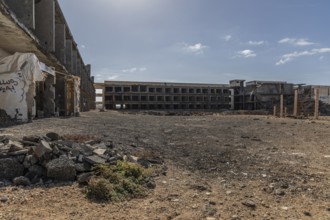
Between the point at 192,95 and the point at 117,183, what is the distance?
51491mm

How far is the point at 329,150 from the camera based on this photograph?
29.4 ft

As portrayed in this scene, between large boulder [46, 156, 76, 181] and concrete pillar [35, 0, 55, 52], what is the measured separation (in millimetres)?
14014

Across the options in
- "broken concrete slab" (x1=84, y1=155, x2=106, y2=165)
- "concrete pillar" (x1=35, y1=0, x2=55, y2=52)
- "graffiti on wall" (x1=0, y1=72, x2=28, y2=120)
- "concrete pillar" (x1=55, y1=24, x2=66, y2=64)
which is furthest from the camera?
"concrete pillar" (x1=55, y1=24, x2=66, y2=64)

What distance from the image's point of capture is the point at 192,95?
55844 mm

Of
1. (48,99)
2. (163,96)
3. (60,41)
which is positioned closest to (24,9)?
(48,99)

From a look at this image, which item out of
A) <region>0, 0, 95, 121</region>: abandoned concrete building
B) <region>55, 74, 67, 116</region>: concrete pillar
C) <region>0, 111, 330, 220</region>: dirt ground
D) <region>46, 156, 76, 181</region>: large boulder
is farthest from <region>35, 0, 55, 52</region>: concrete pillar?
<region>46, 156, 76, 181</region>: large boulder

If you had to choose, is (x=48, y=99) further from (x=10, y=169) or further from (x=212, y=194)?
(x=212, y=194)

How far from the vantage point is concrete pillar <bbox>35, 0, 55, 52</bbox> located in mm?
A: 17688

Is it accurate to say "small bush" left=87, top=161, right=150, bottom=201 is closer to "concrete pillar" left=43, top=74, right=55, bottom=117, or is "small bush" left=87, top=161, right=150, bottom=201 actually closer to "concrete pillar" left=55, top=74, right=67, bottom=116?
"concrete pillar" left=43, top=74, right=55, bottom=117

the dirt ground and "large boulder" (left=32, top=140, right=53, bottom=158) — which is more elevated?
"large boulder" (left=32, top=140, right=53, bottom=158)

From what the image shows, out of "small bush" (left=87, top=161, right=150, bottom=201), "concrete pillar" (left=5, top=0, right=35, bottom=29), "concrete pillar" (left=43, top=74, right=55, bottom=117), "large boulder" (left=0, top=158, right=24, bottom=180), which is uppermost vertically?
"concrete pillar" (left=5, top=0, right=35, bottom=29)

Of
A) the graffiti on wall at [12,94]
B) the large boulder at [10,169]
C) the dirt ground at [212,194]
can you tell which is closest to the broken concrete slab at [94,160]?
the dirt ground at [212,194]

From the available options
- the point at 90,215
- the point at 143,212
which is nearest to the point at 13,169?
the point at 90,215

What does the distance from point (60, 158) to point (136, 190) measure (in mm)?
1312
